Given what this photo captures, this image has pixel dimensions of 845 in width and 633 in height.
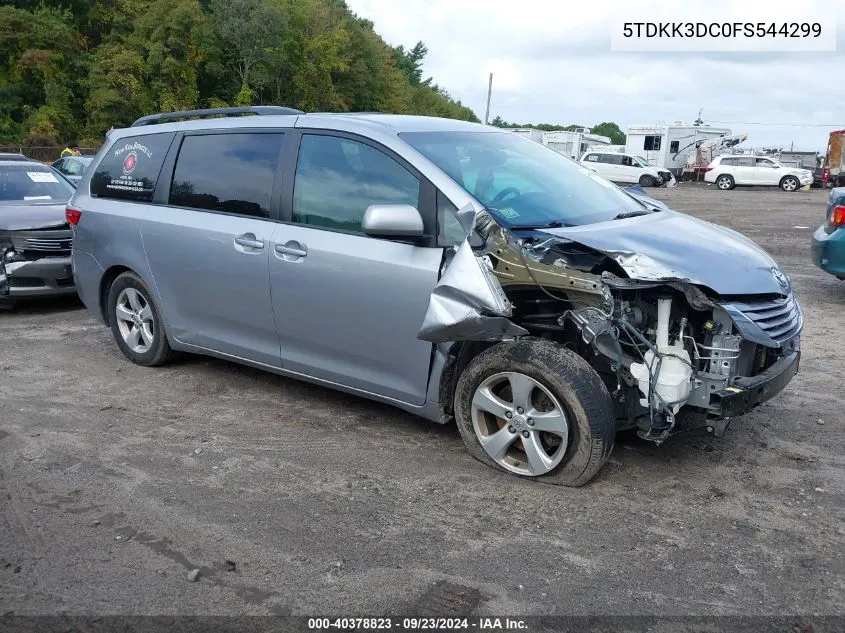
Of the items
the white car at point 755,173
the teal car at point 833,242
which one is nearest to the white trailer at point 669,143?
the white car at point 755,173

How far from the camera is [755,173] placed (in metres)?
35.6

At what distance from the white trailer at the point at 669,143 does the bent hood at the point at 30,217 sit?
38947 millimetres

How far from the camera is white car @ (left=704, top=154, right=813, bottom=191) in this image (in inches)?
1372

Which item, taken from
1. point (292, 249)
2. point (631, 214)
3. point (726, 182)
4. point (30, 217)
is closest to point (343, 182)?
point (292, 249)

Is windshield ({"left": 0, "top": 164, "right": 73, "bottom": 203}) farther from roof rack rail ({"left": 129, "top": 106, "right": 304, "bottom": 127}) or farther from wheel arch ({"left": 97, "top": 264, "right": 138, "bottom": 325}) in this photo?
roof rack rail ({"left": 129, "top": 106, "right": 304, "bottom": 127})

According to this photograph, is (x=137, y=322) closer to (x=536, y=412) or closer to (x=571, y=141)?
(x=536, y=412)

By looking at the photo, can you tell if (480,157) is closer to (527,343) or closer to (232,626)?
(527,343)

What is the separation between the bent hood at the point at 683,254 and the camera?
365 centimetres

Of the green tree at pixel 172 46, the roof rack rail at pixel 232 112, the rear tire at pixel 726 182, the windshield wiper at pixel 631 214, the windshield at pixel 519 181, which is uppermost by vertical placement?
the green tree at pixel 172 46

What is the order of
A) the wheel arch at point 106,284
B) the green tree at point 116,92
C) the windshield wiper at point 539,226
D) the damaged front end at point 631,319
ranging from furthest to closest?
the green tree at point 116,92, the wheel arch at point 106,284, the windshield wiper at point 539,226, the damaged front end at point 631,319

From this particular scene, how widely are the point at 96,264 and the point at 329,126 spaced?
248 centimetres

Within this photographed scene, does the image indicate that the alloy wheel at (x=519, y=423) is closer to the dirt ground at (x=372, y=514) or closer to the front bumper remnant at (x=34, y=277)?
the dirt ground at (x=372, y=514)

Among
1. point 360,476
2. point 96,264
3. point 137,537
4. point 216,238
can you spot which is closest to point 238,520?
point 137,537

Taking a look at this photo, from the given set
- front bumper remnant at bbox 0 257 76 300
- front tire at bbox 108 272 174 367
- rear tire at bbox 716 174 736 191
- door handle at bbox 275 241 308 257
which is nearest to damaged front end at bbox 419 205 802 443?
door handle at bbox 275 241 308 257
